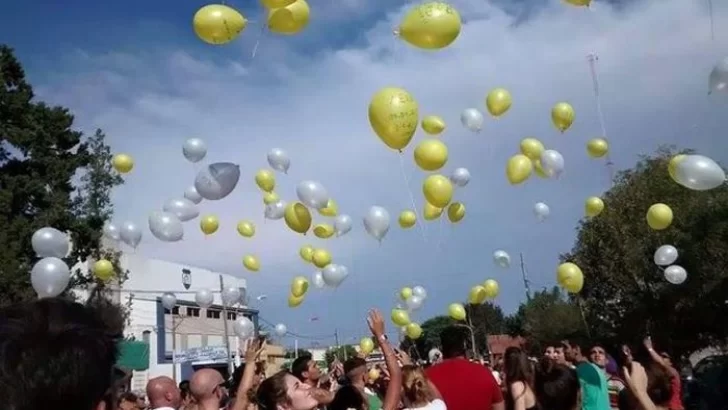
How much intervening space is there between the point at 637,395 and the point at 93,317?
3.74 meters

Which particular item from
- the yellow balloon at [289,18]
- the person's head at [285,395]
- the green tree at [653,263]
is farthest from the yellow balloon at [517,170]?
the green tree at [653,263]

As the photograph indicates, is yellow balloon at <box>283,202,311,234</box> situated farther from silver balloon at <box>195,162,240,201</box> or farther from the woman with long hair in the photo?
the woman with long hair

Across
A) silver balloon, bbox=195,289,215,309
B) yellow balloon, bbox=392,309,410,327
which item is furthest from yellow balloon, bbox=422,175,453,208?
silver balloon, bbox=195,289,215,309

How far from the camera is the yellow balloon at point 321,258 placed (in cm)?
1030

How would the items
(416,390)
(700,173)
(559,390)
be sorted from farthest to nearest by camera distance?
(700,173), (416,390), (559,390)

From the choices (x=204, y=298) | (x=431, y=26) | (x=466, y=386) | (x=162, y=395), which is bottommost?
(x=466, y=386)

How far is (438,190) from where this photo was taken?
26.5 feet

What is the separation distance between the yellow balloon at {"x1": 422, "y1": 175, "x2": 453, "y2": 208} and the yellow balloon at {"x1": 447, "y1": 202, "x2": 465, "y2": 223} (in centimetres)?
101

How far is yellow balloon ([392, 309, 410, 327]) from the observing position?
11.1 m

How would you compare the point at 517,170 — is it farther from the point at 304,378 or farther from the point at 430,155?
the point at 304,378

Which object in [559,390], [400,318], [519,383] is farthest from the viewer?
[400,318]

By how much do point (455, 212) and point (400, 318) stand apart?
2.49 metres

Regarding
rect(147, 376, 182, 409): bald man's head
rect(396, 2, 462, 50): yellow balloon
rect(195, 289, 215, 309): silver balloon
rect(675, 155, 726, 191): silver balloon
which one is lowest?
rect(147, 376, 182, 409): bald man's head

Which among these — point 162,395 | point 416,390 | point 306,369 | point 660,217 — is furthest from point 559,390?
point 660,217
